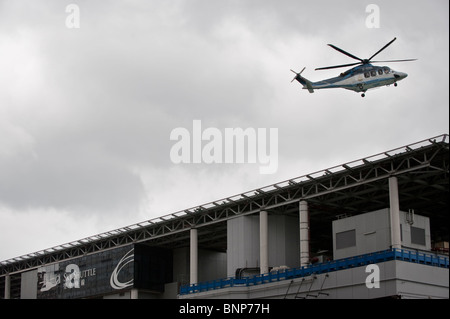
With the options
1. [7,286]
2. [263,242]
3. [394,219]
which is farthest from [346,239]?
[7,286]

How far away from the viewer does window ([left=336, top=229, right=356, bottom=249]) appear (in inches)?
2608

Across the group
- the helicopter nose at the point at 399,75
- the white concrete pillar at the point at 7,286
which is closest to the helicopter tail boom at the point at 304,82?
the helicopter nose at the point at 399,75

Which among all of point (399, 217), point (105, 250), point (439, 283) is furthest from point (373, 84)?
point (105, 250)

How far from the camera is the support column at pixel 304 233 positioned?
71.1 metres

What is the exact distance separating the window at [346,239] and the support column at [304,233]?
4.53 meters

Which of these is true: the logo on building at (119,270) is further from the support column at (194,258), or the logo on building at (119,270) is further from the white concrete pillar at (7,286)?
the white concrete pillar at (7,286)

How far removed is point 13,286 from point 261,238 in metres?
65.4

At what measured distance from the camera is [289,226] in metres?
79.1

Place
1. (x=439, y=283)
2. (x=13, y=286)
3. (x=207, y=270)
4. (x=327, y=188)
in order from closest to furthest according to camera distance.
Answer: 1. (x=439, y=283)
2. (x=327, y=188)
3. (x=207, y=270)
4. (x=13, y=286)

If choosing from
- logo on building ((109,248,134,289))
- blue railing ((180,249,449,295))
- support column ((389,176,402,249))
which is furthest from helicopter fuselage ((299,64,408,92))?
logo on building ((109,248,134,289))

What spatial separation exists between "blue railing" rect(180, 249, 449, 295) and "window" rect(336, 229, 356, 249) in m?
2.28

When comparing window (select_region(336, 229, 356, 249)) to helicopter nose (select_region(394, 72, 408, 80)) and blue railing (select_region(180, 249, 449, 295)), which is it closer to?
blue railing (select_region(180, 249, 449, 295))
